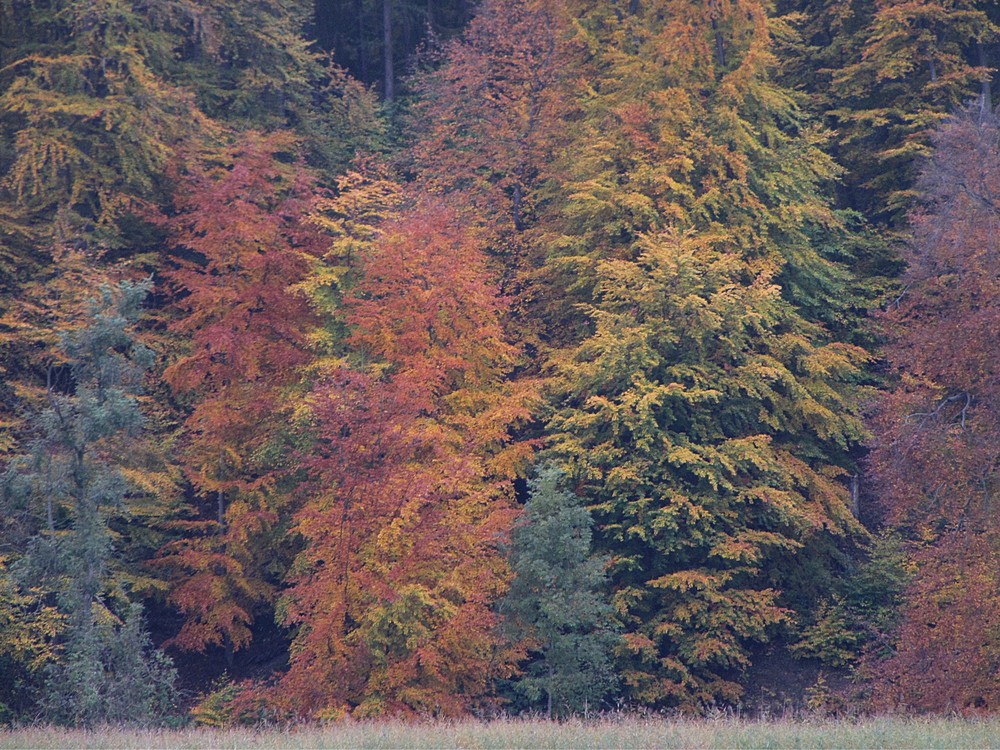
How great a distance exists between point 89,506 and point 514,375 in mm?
11049

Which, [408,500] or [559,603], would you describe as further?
[408,500]

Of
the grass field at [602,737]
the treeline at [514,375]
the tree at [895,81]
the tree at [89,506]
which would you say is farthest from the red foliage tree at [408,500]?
the tree at [895,81]

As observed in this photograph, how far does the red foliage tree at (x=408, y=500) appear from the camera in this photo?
1817 cm

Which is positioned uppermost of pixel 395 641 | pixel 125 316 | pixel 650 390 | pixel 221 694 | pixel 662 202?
pixel 662 202

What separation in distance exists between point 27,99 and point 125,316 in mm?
7881

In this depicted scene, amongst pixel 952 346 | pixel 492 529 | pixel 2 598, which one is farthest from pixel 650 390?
pixel 2 598

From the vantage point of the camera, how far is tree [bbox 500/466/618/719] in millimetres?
18734

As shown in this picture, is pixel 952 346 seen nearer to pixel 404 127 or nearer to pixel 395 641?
pixel 395 641

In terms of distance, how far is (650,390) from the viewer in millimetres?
21641

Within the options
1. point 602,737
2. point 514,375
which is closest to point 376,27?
point 514,375

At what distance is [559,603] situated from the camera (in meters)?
18.6

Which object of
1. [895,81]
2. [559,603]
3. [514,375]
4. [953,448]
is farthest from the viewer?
[895,81]

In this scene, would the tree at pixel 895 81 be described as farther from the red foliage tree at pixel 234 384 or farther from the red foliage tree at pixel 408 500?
the red foliage tree at pixel 234 384

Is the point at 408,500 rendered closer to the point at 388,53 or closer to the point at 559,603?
the point at 559,603
